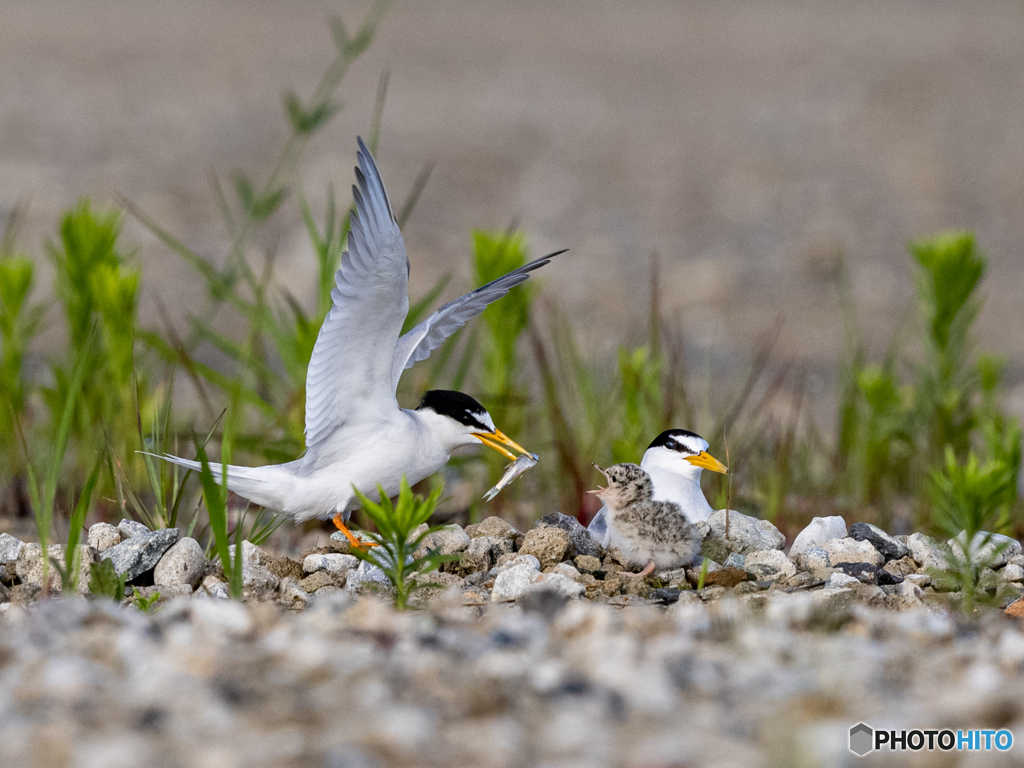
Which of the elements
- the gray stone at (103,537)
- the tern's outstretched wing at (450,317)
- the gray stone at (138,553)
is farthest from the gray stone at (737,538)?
the gray stone at (103,537)

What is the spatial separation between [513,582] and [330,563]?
0.68m

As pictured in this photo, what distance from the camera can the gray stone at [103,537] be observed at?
3787 mm

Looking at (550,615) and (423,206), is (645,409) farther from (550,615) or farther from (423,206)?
(423,206)

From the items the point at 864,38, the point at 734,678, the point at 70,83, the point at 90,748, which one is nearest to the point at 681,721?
the point at 734,678

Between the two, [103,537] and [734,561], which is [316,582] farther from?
[734,561]

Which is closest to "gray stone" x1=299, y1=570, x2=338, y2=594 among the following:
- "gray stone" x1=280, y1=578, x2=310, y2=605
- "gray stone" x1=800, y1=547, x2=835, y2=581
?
"gray stone" x1=280, y1=578, x2=310, y2=605

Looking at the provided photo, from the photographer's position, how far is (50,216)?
11641 millimetres

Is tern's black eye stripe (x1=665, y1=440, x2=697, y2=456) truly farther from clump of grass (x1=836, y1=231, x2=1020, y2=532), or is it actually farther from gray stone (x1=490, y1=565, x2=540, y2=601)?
clump of grass (x1=836, y1=231, x2=1020, y2=532)

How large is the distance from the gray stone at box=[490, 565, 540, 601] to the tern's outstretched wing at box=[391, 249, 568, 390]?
76 cm

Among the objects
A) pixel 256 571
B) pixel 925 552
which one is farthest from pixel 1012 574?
pixel 256 571

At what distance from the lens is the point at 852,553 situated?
152 inches

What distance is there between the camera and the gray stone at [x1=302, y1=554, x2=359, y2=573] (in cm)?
376

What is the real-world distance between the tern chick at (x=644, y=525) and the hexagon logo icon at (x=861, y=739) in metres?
1.64

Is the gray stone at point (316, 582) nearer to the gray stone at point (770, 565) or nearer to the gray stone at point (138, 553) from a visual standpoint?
the gray stone at point (138, 553)
